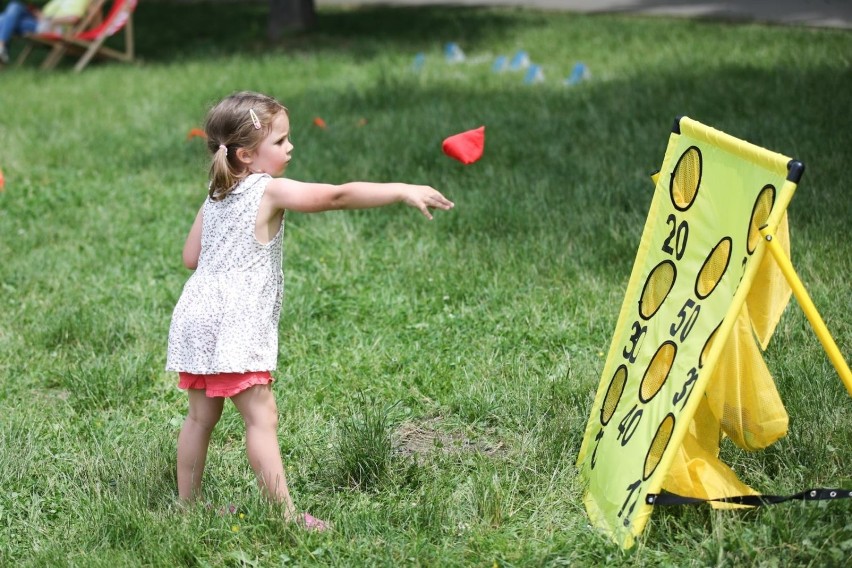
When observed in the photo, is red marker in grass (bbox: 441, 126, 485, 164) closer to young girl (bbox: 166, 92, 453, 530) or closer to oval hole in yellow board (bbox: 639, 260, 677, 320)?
young girl (bbox: 166, 92, 453, 530)

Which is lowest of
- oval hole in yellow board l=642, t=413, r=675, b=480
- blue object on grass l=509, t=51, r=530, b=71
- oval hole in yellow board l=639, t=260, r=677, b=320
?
blue object on grass l=509, t=51, r=530, b=71

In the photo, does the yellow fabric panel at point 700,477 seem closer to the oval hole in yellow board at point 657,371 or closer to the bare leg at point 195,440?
the oval hole in yellow board at point 657,371

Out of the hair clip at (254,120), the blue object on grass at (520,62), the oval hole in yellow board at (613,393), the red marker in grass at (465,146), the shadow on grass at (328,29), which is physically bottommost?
the shadow on grass at (328,29)

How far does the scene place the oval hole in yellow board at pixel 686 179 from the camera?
10.3 feet

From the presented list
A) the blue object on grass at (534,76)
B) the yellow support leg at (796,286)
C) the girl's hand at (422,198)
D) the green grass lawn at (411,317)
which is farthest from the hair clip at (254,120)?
the blue object on grass at (534,76)

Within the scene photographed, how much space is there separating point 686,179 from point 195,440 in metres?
1.74

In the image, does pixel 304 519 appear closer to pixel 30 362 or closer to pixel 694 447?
pixel 694 447

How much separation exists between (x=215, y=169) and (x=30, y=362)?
6.72 ft

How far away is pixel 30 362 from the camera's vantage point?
469 centimetres

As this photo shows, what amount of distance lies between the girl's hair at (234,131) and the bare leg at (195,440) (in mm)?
639

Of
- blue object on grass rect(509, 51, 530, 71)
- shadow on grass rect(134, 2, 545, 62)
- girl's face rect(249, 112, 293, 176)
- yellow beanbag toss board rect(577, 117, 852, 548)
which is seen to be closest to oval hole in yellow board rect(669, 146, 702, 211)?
yellow beanbag toss board rect(577, 117, 852, 548)

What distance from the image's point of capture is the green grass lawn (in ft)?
10.3

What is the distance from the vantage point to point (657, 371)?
10.2 feet

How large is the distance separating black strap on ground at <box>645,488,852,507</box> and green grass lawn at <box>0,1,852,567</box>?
8 cm
